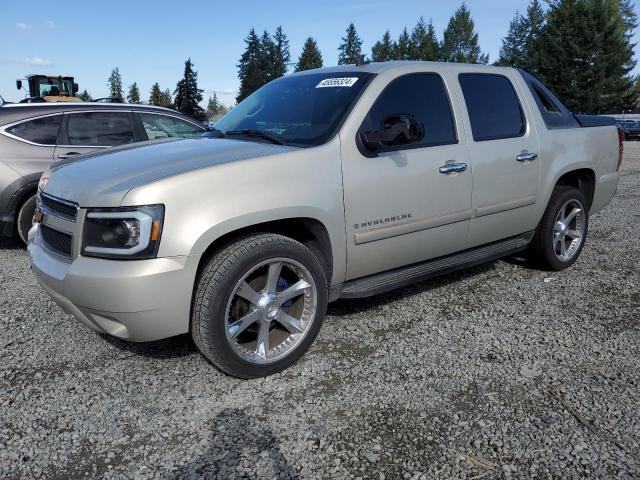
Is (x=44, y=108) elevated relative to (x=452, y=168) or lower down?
elevated

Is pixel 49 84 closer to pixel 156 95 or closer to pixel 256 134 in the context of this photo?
pixel 256 134

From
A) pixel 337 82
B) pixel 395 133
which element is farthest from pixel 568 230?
pixel 337 82

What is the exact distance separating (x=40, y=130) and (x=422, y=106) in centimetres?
429

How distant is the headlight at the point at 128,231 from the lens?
102 inches

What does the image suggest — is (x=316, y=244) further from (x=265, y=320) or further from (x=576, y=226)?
(x=576, y=226)

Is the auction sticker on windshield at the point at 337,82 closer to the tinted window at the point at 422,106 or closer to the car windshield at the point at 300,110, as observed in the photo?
the car windshield at the point at 300,110

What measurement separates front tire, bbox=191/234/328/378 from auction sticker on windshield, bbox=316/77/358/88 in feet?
4.21

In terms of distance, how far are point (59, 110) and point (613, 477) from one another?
6.11 meters

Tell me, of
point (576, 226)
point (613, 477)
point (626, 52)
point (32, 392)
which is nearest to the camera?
point (613, 477)

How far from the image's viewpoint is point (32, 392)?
9.55 feet

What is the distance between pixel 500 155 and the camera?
4098 millimetres

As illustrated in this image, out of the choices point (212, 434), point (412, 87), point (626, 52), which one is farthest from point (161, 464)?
point (626, 52)

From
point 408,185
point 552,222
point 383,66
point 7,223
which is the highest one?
point 383,66

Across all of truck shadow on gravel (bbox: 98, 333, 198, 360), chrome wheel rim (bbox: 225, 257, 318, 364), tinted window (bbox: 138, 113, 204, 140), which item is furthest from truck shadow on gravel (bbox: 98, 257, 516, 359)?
tinted window (bbox: 138, 113, 204, 140)
